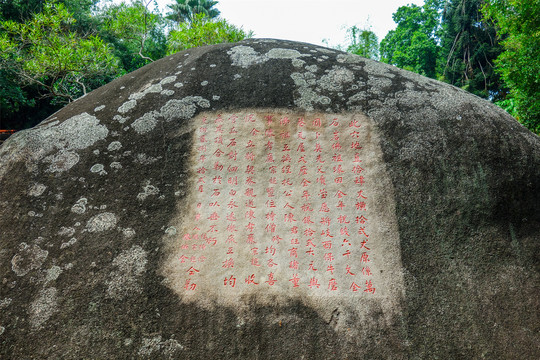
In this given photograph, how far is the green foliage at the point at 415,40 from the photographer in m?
25.5

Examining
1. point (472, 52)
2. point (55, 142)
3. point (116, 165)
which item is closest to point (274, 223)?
point (116, 165)

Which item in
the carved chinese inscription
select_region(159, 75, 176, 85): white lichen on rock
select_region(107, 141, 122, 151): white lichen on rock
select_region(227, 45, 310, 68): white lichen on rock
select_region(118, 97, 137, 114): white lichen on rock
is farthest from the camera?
select_region(227, 45, 310, 68): white lichen on rock

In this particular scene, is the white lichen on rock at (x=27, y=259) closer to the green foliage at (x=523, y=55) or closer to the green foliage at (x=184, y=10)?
the green foliage at (x=523, y=55)

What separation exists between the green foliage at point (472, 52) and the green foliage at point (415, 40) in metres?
2.88

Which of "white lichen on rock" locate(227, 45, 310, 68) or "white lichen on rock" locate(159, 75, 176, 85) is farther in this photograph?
"white lichen on rock" locate(227, 45, 310, 68)

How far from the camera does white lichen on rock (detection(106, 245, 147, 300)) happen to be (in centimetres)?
285

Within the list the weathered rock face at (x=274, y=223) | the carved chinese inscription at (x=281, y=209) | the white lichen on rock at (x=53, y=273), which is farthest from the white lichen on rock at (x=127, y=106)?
the white lichen on rock at (x=53, y=273)

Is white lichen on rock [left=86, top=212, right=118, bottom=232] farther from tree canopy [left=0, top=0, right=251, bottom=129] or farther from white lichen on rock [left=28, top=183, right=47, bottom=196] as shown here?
tree canopy [left=0, top=0, right=251, bottom=129]

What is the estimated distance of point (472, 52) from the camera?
2189cm

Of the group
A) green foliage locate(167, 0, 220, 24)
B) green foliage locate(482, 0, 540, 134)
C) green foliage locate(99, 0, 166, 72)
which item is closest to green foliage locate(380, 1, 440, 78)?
green foliage locate(167, 0, 220, 24)

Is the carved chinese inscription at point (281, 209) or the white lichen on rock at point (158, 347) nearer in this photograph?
the white lichen on rock at point (158, 347)

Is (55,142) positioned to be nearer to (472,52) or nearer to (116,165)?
(116,165)

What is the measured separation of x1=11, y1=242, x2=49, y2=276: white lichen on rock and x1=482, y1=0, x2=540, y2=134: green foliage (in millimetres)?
10829

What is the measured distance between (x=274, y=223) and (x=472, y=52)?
2489 centimetres
